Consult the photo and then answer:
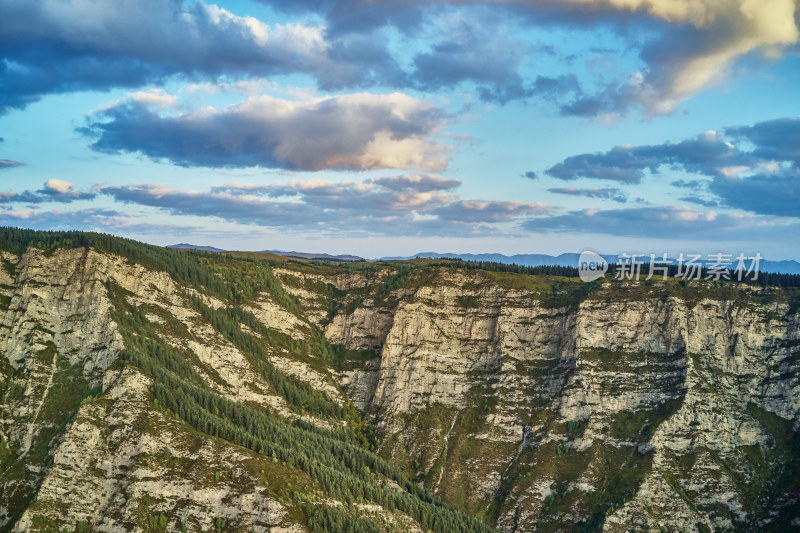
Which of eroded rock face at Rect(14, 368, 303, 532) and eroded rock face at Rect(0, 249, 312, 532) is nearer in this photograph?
eroded rock face at Rect(14, 368, 303, 532)

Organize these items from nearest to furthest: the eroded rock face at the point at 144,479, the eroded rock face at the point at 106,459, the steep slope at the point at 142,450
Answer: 1. the eroded rock face at the point at 144,479
2. the eroded rock face at the point at 106,459
3. the steep slope at the point at 142,450

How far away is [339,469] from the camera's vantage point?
177 m

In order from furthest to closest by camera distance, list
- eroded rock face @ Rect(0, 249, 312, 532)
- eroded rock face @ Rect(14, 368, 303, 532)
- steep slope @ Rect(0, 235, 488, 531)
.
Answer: steep slope @ Rect(0, 235, 488, 531)
eroded rock face @ Rect(0, 249, 312, 532)
eroded rock face @ Rect(14, 368, 303, 532)

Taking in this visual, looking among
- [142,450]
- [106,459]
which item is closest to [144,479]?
[142,450]

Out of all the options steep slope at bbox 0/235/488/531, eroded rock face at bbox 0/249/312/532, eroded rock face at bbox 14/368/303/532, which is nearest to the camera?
eroded rock face at bbox 14/368/303/532

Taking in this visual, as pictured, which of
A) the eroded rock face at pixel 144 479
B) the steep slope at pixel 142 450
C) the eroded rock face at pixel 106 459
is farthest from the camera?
the steep slope at pixel 142 450

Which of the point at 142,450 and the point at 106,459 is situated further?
the point at 142,450

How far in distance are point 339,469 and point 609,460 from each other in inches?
2940

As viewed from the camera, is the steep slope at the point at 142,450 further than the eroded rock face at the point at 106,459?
Yes

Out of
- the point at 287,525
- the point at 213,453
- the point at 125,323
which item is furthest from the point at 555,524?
the point at 125,323

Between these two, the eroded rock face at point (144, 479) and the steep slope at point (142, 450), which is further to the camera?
the steep slope at point (142, 450)

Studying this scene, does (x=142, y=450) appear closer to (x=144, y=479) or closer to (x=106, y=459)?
(x=144, y=479)

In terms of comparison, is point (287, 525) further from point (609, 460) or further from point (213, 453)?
point (609, 460)

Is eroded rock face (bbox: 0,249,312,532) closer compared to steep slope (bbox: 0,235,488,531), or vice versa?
eroded rock face (bbox: 0,249,312,532)
